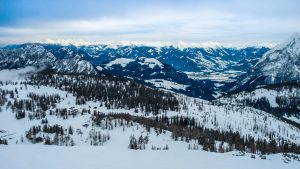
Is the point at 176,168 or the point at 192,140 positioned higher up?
the point at 176,168

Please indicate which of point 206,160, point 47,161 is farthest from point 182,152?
point 47,161

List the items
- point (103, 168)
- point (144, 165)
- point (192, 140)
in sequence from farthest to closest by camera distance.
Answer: point (192, 140)
point (144, 165)
point (103, 168)

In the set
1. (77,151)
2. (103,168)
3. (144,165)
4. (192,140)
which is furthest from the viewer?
(192,140)

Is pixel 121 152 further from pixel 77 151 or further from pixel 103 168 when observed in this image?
pixel 103 168

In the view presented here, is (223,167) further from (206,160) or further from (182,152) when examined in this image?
(182,152)

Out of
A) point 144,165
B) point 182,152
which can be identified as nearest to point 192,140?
point 182,152

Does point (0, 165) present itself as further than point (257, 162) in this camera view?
No
